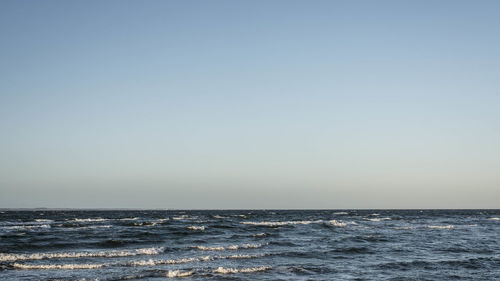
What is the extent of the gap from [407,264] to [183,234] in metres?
23.2

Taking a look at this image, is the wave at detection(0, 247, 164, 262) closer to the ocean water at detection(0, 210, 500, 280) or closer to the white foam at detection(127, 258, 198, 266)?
the ocean water at detection(0, 210, 500, 280)

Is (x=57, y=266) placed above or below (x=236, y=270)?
below

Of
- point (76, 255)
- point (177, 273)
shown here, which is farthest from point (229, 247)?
point (177, 273)

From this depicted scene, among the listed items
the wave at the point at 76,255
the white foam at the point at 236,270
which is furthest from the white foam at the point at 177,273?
the wave at the point at 76,255

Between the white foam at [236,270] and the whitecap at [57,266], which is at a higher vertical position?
the white foam at [236,270]

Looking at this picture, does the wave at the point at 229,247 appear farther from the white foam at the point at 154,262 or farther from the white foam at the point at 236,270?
the white foam at the point at 236,270

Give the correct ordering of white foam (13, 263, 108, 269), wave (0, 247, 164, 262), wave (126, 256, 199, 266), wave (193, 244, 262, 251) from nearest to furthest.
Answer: white foam (13, 263, 108, 269)
wave (126, 256, 199, 266)
wave (0, 247, 164, 262)
wave (193, 244, 262, 251)

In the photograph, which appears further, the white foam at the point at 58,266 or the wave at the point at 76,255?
the wave at the point at 76,255

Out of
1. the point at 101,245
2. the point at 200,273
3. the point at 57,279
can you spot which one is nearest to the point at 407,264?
the point at 200,273

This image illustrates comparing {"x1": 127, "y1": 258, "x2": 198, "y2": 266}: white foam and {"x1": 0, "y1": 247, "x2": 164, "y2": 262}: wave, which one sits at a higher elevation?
{"x1": 127, "y1": 258, "x2": 198, "y2": 266}: white foam

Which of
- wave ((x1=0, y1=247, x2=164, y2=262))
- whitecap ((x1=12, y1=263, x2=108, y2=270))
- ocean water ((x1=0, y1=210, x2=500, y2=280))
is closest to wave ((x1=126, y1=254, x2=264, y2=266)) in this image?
ocean water ((x1=0, y1=210, x2=500, y2=280))

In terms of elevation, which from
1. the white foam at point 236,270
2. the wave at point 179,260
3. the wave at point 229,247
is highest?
the white foam at point 236,270

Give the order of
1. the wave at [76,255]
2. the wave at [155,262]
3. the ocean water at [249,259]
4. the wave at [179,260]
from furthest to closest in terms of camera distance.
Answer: the wave at [76,255] → the wave at [179,260] → the wave at [155,262] → the ocean water at [249,259]

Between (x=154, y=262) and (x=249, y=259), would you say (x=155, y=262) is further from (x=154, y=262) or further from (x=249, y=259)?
(x=249, y=259)
